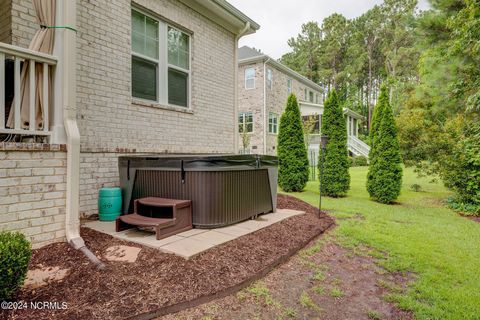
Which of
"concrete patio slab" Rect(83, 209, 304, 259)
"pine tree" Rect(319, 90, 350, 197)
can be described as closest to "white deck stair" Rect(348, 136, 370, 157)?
"pine tree" Rect(319, 90, 350, 197)

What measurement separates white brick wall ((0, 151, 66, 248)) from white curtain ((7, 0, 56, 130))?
449 millimetres

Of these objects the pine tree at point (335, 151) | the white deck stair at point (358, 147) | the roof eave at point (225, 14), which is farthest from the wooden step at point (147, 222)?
the white deck stair at point (358, 147)

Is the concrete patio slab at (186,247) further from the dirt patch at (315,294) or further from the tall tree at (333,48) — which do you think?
the tall tree at (333,48)

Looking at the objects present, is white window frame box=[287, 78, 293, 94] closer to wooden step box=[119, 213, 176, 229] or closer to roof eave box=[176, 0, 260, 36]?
roof eave box=[176, 0, 260, 36]

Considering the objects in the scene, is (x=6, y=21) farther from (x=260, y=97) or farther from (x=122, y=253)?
(x=260, y=97)

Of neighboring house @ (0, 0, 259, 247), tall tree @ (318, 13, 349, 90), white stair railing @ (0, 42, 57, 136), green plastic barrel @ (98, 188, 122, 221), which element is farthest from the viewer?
tall tree @ (318, 13, 349, 90)

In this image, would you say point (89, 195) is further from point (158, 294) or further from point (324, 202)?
point (324, 202)

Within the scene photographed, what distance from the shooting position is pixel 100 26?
14.3ft

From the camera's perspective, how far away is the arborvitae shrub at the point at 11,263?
1.80 metres

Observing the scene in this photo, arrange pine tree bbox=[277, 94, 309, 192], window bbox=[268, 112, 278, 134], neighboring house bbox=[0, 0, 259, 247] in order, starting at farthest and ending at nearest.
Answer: window bbox=[268, 112, 278, 134]
pine tree bbox=[277, 94, 309, 192]
neighboring house bbox=[0, 0, 259, 247]

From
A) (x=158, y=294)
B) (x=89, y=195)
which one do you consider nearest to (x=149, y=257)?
(x=158, y=294)

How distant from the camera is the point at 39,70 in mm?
2945

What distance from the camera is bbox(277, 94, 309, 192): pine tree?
358 inches

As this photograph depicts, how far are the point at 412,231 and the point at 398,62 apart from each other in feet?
91.2
